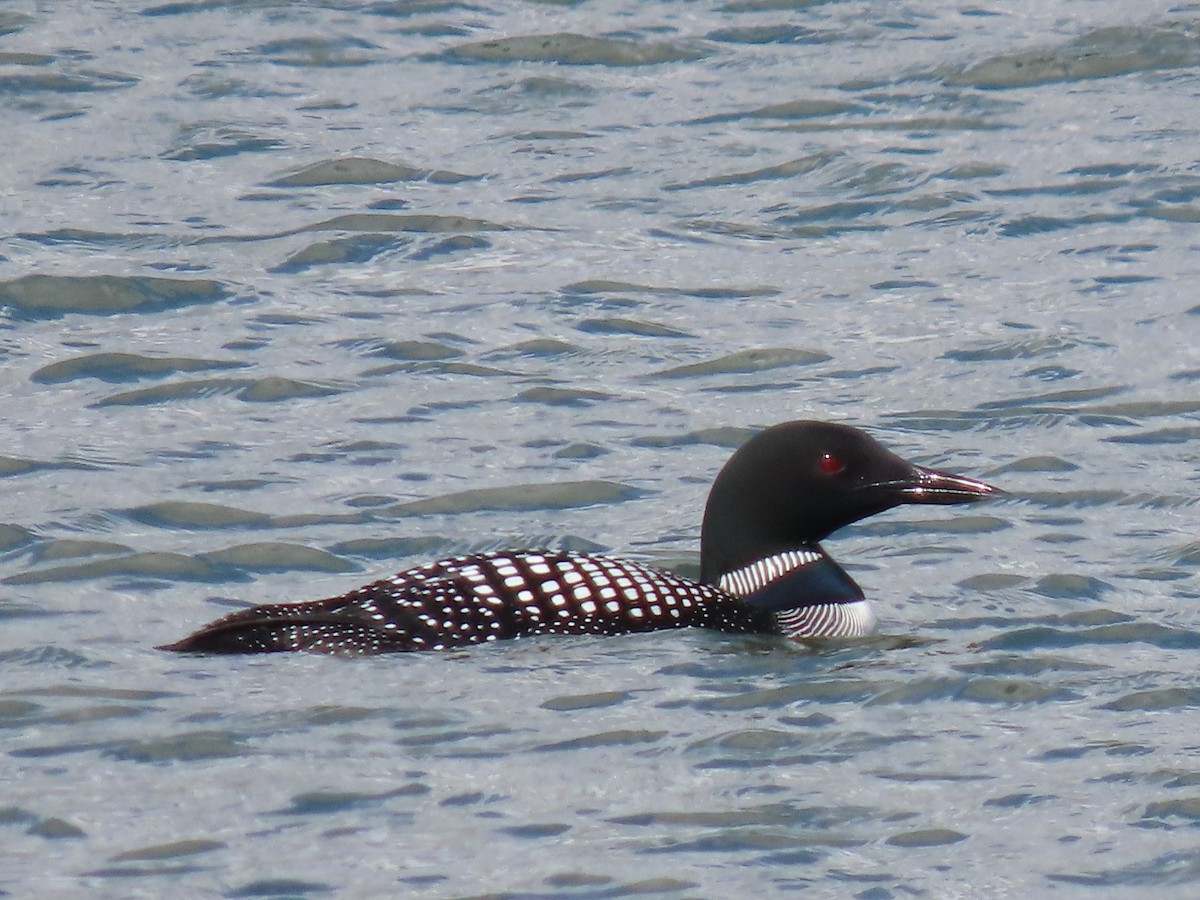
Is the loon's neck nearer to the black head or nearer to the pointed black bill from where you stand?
the black head

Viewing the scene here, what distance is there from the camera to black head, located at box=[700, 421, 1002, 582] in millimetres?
6750

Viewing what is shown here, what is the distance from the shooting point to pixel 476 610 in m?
6.20

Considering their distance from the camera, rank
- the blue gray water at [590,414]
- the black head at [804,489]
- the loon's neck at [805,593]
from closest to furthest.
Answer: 1. the blue gray water at [590,414]
2. the loon's neck at [805,593]
3. the black head at [804,489]

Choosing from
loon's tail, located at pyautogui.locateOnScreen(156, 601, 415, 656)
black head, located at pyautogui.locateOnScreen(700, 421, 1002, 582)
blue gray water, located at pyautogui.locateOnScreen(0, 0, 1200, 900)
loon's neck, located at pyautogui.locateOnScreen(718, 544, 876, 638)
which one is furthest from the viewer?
black head, located at pyautogui.locateOnScreen(700, 421, 1002, 582)

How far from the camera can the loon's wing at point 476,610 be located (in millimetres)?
6031

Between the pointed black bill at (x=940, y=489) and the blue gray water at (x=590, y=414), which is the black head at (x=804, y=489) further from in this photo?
the blue gray water at (x=590, y=414)

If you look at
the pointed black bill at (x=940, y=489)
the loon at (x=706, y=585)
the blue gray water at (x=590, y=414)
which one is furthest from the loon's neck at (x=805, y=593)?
the pointed black bill at (x=940, y=489)

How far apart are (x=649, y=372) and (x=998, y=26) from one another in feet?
14.3

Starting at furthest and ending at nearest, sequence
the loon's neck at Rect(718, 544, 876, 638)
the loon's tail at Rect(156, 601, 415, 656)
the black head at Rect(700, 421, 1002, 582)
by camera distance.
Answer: the black head at Rect(700, 421, 1002, 582) → the loon's neck at Rect(718, 544, 876, 638) → the loon's tail at Rect(156, 601, 415, 656)

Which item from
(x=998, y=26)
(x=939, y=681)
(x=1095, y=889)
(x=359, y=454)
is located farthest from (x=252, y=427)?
(x=998, y=26)

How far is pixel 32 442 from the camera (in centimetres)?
786

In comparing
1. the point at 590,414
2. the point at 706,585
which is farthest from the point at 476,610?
the point at 590,414

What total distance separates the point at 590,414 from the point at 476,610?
214cm

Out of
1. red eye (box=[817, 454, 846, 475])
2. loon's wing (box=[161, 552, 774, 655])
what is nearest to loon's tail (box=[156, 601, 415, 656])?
loon's wing (box=[161, 552, 774, 655])
